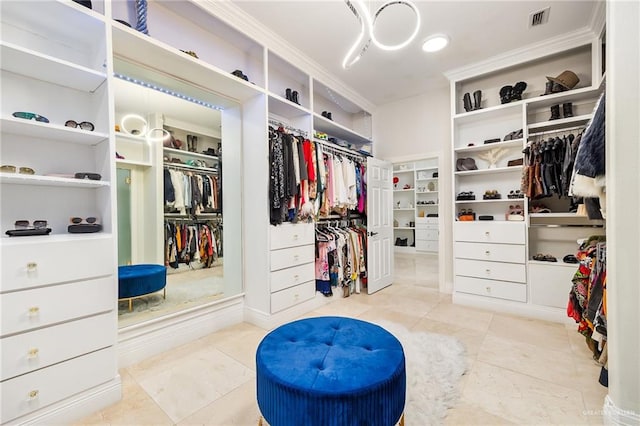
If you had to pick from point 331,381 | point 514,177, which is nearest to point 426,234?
point 514,177

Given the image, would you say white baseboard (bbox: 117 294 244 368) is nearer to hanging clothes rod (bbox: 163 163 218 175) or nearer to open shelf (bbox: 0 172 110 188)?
open shelf (bbox: 0 172 110 188)

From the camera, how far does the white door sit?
3.76 meters

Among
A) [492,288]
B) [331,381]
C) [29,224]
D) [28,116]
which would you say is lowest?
[492,288]

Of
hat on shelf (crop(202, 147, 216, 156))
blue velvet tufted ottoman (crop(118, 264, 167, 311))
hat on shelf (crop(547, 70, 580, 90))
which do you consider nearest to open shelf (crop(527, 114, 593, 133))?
hat on shelf (crop(547, 70, 580, 90))

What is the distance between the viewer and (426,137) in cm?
396

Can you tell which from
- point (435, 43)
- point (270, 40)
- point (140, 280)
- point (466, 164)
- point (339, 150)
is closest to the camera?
point (140, 280)

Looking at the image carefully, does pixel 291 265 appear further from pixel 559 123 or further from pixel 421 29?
pixel 559 123

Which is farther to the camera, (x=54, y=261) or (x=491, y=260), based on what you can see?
(x=491, y=260)

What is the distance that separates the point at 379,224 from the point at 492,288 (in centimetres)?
158

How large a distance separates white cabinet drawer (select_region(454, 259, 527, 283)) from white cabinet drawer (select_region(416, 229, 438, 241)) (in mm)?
4074

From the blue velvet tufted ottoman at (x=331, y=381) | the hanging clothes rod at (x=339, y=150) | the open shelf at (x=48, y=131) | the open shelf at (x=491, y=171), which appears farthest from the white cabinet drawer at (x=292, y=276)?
the open shelf at (x=491, y=171)

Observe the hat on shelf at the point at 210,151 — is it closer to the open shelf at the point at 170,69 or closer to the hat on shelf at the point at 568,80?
the open shelf at the point at 170,69

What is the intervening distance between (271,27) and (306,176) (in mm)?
1454

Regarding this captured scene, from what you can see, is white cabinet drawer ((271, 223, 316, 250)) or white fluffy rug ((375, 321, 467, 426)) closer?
white fluffy rug ((375, 321, 467, 426))
